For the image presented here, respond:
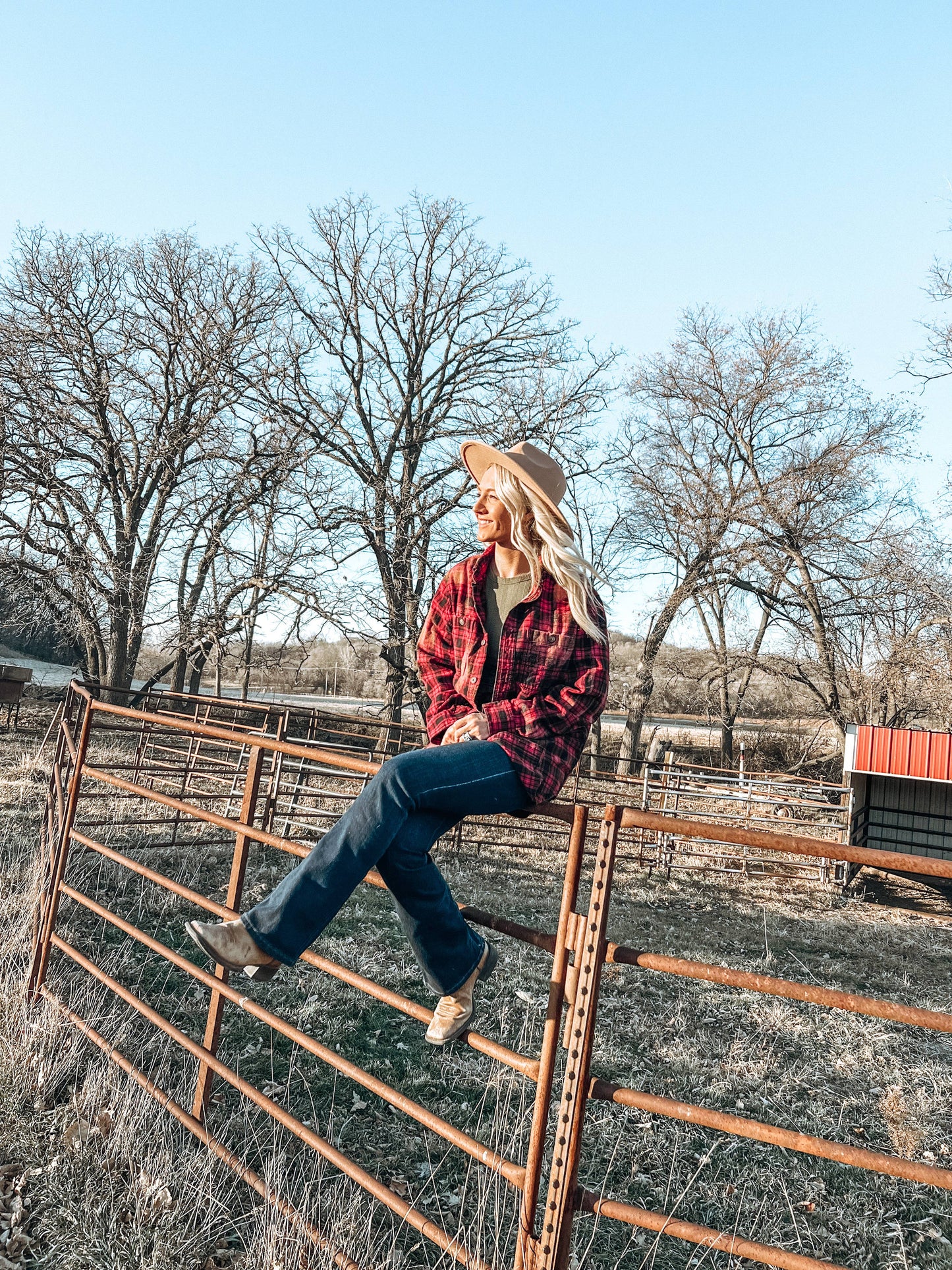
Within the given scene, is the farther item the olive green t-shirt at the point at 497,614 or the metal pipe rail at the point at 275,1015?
the olive green t-shirt at the point at 497,614

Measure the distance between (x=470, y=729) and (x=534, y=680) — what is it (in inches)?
8.9

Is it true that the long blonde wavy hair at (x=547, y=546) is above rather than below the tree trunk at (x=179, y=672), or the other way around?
above

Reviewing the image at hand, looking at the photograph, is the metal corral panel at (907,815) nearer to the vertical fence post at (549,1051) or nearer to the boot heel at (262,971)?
the vertical fence post at (549,1051)

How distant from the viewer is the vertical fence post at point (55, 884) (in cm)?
421

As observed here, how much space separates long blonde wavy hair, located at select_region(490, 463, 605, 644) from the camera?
233 centimetres

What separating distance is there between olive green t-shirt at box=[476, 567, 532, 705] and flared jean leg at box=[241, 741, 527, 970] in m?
0.32

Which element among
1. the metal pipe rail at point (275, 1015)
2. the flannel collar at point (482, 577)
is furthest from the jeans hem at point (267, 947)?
the flannel collar at point (482, 577)

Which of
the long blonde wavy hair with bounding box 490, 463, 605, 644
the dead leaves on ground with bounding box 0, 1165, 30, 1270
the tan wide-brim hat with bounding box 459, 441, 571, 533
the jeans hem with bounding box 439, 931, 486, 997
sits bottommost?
the dead leaves on ground with bounding box 0, 1165, 30, 1270

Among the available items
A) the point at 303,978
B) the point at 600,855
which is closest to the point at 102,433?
the point at 303,978

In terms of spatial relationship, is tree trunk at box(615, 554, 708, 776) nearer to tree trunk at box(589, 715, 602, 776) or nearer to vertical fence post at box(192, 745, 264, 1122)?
tree trunk at box(589, 715, 602, 776)

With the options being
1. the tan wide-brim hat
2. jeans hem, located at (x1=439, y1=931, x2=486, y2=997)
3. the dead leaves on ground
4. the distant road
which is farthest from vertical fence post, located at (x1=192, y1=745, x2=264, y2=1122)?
the distant road

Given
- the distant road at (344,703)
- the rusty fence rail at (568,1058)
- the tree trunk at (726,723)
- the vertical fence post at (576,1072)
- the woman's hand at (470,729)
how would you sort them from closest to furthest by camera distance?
the rusty fence rail at (568,1058) < the vertical fence post at (576,1072) < the woman's hand at (470,729) < the tree trunk at (726,723) < the distant road at (344,703)

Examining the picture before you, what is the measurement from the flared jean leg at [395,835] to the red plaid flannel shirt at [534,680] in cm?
11

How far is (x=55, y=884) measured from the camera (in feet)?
13.9
